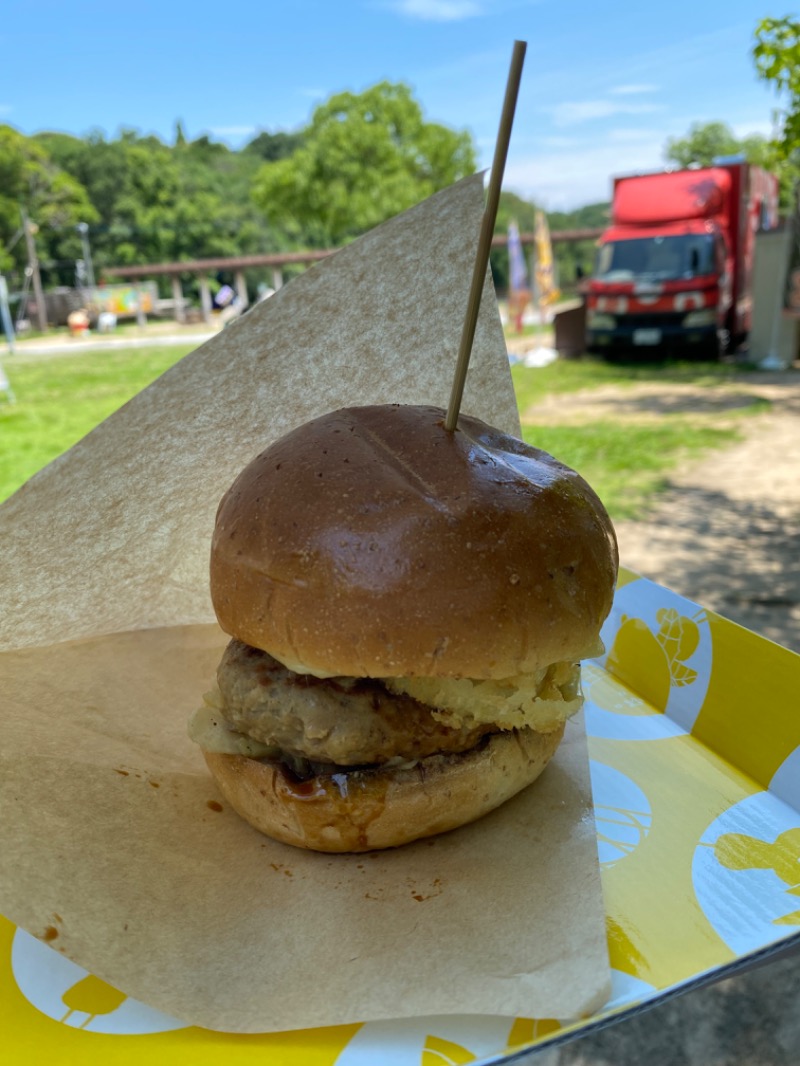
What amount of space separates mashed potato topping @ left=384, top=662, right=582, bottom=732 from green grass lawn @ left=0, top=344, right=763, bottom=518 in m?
5.29

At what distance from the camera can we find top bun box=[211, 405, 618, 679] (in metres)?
1.47

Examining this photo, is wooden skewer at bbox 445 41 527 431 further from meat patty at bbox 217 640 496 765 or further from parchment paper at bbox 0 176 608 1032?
parchment paper at bbox 0 176 608 1032

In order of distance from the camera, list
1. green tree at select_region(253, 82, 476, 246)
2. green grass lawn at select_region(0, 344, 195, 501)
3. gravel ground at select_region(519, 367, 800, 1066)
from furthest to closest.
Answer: green tree at select_region(253, 82, 476, 246), green grass lawn at select_region(0, 344, 195, 501), gravel ground at select_region(519, 367, 800, 1066)

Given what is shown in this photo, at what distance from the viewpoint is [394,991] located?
4.04ft

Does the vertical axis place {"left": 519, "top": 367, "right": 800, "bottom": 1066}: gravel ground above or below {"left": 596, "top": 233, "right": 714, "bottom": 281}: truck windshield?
below

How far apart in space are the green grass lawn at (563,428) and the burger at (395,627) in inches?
209

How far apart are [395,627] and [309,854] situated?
19.9 inches

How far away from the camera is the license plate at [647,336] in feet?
49.2

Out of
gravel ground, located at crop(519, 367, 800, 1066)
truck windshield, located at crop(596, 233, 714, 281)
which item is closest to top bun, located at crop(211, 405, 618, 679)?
gravel ground, located at crop(519, 367, 800, 1066)

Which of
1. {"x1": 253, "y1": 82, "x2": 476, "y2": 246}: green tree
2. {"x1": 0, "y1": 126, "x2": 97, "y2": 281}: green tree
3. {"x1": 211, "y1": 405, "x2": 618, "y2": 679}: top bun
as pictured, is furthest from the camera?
{"x1": 0, "y1": 126, "x2": 97, "y2": 281}: green tree

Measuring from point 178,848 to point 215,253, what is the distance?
62.5 metres

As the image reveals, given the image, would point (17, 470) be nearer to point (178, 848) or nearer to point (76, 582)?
point (76, 582)

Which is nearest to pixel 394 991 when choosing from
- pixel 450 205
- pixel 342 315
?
pixel 342 315

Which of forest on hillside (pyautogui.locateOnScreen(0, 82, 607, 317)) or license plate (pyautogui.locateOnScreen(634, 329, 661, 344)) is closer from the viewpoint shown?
license plate (pyautogui.locateOnScreen(634, 329, 661, 344))
